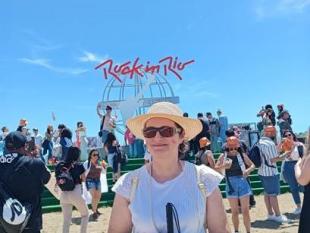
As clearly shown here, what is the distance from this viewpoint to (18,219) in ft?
14.8

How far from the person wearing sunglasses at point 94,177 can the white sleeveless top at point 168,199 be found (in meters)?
7.58

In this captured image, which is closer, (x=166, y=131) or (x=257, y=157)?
(x=166, y=131)

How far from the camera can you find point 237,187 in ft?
26.0

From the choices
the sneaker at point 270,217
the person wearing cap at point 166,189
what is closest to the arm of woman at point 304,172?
the person wearing cap at point 166,189

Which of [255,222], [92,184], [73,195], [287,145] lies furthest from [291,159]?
[73,195]

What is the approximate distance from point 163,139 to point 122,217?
0.49 m

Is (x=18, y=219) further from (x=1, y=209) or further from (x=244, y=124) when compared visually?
(x=244, y=124)

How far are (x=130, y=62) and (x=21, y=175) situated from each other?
20.5 meters

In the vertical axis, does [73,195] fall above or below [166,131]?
below

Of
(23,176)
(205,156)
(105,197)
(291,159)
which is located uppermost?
(205,156)

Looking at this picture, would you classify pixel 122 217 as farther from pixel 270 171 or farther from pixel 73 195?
pixel 270 171

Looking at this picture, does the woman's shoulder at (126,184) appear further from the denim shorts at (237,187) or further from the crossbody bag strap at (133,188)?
the denim shorts at (237,187)

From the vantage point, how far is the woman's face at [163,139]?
2646mm

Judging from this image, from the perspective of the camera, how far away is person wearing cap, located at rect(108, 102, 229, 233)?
2.53 meters
